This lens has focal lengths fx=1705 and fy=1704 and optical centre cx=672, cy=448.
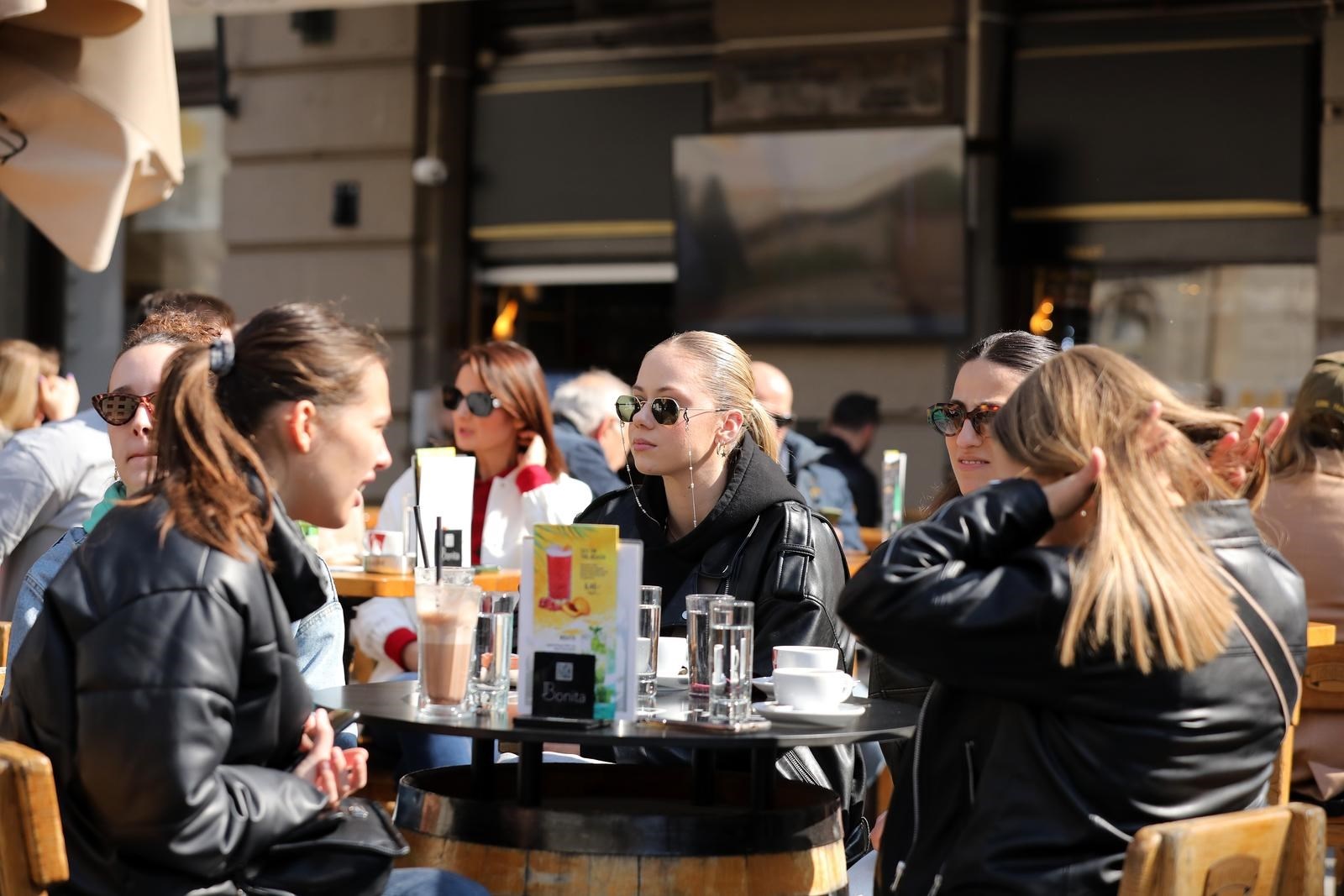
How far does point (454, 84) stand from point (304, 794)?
8010 millimetres

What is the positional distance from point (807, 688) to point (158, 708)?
116cm

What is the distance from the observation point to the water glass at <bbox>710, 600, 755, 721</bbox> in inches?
109

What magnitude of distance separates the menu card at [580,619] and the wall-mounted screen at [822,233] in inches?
257

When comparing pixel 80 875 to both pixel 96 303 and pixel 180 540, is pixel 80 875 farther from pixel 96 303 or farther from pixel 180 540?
pixel 96 303

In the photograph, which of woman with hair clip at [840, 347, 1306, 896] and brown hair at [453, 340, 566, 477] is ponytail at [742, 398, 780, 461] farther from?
brown hair at [453, 340, 566, 477]

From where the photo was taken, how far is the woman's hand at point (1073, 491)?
2.57 m

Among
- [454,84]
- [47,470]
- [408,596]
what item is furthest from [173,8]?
[454,84]

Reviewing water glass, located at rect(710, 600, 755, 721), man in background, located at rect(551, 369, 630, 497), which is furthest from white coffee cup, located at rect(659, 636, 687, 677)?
man in background, located at rect(551, 369, 630, 497)

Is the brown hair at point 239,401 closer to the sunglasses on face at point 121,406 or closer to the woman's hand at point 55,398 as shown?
the sunglasses on face at point 121,406

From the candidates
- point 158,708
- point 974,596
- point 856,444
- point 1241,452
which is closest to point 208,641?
point 158,708

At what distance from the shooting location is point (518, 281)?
10.1 m

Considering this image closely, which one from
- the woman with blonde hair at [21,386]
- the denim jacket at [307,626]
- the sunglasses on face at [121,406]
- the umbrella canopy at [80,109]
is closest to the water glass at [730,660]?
the denim jacket at [307,626]

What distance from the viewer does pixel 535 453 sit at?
602 centimetres

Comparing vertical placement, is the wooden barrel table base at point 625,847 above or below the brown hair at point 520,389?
below
